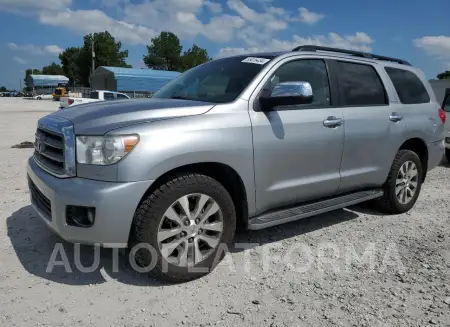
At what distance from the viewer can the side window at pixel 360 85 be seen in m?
4.18

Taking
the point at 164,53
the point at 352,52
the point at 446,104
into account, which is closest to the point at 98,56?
the point at 164,53

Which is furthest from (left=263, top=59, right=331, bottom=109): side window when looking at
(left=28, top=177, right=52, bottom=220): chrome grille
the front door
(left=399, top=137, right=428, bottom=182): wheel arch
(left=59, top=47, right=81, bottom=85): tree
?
(left=59, top=47, right=81, bottom=85): tree

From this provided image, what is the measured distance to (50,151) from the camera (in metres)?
3.19

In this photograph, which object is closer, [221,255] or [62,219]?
[62,219]

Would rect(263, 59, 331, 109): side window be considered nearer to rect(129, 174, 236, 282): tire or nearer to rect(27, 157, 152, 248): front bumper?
rect(129, 174, 236, 282): tire

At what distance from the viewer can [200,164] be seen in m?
3.14

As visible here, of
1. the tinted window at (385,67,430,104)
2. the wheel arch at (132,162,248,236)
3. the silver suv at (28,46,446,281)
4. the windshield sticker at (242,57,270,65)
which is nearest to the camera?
the silver suv at (28,46,446,281)

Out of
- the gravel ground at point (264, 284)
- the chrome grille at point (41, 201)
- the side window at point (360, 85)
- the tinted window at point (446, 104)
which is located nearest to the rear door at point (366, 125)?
the side window at point (360, 85)

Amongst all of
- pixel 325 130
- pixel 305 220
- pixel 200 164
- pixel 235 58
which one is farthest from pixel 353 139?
pixel 200 164

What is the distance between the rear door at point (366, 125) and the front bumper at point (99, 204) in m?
2.24

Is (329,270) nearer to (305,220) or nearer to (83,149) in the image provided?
(305,220)

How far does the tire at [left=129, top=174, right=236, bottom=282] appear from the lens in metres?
2.88

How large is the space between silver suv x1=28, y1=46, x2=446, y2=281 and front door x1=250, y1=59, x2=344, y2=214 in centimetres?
1

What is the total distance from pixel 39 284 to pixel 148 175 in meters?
1.23
